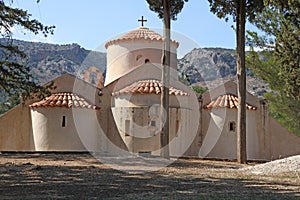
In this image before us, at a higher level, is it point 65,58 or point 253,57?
point 65,58

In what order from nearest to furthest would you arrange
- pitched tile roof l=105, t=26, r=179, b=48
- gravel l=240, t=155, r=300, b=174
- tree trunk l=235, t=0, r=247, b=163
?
gravel l=240, t=155, r=300, b=174 → tree trunk l=235, t=0, r=247, b=163 → pitched tile roof l=105, t=26, r=179, b=48

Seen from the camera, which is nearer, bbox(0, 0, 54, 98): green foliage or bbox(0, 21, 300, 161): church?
bbox(0, 0, 54, 98): green foliage

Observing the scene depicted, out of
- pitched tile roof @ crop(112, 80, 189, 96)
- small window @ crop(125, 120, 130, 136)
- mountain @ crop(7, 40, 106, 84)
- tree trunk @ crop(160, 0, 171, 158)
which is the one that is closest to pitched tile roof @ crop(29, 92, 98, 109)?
pitched tile roof @ crop(112, 80, 189, 96)

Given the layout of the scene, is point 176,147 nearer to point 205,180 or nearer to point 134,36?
point 134,36

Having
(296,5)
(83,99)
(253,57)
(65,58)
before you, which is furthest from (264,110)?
(65,58)

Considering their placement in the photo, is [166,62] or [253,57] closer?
[166,62]

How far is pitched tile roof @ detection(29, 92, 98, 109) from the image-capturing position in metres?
20.2

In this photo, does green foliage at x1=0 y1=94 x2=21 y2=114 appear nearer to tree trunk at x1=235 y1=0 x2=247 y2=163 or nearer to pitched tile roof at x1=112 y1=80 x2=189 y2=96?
pitched tile roof at x1=112 y1=80 x2=189 y2=96

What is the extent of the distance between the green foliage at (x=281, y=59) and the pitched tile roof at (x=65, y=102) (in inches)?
375

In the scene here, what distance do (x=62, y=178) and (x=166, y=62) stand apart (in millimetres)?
7978

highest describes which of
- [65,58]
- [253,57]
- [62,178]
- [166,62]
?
[65,58]

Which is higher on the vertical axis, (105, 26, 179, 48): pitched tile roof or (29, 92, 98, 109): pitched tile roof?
(105, 26, 179, 48): pitched tile roof

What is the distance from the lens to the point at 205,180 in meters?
10.9

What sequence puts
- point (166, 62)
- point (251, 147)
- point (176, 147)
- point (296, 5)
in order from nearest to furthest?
1. point (296, 5)
2. point (166, 62)
3. point (176, 147)
4. point (251, 147)
